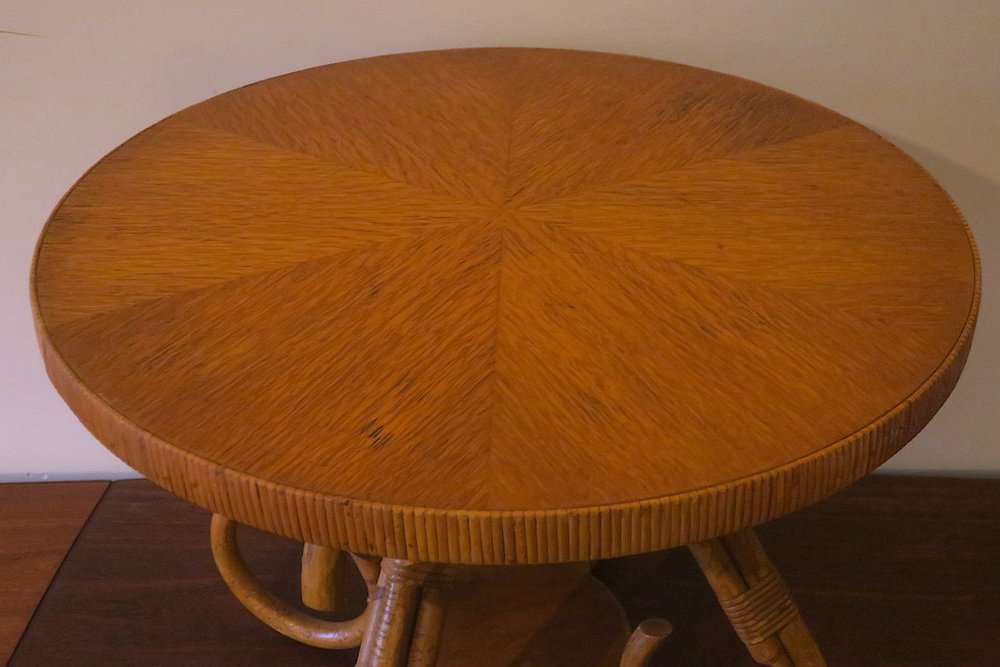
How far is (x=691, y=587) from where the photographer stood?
3.87ft

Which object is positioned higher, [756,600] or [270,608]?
[756,600]

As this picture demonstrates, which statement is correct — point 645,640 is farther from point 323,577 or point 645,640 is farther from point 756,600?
point 323,577

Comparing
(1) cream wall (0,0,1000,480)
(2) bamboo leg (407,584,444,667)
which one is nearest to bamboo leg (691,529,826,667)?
(2) bamboo leg (407,584,444,667)

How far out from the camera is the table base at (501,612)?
733 millimetres

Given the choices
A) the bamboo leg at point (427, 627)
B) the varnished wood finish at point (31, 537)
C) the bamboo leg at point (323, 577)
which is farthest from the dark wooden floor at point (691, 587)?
the bamboo leg at point (427, 627)

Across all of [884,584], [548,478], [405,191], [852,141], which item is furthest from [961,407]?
[548,478]

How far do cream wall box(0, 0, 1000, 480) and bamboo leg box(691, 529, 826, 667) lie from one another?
0.53 metres

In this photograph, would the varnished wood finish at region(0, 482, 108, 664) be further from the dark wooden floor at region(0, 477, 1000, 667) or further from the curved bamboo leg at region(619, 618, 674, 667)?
the curved bamboo leg at region(619, 618, 674, 667)

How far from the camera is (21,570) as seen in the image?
122 centimetres

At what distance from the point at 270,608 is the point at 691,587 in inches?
18.7

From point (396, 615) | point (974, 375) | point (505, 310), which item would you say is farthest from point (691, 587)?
point (505, 310)

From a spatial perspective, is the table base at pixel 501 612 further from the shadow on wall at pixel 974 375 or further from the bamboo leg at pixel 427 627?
the shadow on wall at pixel 974 375

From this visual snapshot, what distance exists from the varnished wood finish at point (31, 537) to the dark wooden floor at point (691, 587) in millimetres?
16

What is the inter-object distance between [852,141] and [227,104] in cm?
52
